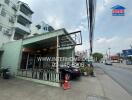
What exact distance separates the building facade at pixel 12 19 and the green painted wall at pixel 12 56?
11.2 feet

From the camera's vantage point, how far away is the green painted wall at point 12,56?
10846mm

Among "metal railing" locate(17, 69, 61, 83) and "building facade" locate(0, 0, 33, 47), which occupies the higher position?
"building facade" locate(0, 0, 33, 47)

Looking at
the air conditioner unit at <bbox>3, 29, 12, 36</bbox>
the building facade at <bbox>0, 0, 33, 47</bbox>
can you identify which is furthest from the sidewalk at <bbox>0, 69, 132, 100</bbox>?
the air conditioner unit at <bbox>3, 29, 12, 36</bbox>

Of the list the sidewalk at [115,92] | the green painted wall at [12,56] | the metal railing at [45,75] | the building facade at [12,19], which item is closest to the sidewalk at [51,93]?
the sidewalk at [115,92]

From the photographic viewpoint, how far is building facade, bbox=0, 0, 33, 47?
1643 cm

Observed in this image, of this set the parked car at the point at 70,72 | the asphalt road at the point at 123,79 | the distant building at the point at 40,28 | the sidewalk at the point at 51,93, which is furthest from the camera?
the distant building at the point at 40,28

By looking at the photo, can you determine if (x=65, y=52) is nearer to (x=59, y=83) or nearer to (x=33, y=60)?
(x=33, y=60)

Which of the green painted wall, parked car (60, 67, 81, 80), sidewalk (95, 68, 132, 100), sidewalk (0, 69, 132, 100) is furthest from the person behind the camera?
parked car (60, 67, 81, 80)

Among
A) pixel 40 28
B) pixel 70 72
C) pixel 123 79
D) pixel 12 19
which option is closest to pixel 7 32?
pixel 12 19

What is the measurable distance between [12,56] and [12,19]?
31.8ft

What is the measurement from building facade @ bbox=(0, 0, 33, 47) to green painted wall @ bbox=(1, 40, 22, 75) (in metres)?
3.41

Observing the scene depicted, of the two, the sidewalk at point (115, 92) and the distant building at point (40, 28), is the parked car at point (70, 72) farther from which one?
the distant building at point (40, 28)

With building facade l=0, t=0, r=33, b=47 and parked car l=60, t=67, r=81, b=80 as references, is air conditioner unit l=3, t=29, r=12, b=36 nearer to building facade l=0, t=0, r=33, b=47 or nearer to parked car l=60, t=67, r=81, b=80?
building facade l=0, t=0, r=33, b=47

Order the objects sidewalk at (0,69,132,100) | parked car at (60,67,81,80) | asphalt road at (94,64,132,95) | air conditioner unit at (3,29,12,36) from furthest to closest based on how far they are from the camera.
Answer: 1. air conditioner unit at (3,29,12,36)
2. parked car at (60,67,81,80)
3. asphalt road at (94,64,132,95)
4. sidewalk at (0,69,132,100)
